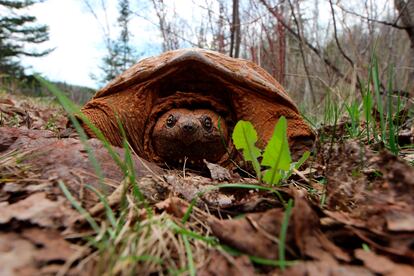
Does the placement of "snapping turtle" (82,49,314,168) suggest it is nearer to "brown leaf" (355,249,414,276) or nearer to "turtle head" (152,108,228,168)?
"turtle head" (152,108,228,168)

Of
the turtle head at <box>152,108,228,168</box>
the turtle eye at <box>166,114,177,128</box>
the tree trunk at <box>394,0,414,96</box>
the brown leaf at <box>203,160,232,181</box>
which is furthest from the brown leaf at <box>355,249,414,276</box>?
the tree trunk at <box>394,0,414,96</box>

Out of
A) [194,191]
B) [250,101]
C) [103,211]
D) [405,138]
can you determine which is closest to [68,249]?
[103,211]

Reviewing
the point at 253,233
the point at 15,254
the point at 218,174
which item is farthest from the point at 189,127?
the point at 15,254

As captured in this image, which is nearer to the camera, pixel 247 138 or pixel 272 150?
pixel 272 150

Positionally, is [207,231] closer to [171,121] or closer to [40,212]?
[40,212]

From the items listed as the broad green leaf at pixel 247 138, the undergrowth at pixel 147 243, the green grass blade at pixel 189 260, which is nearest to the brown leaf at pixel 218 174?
the broad green leaf at pixel 247 138

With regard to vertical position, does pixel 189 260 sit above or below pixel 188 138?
below
